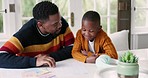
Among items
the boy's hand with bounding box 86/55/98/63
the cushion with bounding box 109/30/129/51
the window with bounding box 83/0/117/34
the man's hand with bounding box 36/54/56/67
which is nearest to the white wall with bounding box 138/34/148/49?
the window with bounding box 83/0/117/34

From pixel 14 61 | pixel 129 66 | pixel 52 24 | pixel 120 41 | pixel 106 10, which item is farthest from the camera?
pixel 106 10

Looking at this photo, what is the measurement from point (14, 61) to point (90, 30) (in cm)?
56

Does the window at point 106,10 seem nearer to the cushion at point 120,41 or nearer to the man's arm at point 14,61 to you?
the cushion at point 120,41

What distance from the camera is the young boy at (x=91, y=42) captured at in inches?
67.3

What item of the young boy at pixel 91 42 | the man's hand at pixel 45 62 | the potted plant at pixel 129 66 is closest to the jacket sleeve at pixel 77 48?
the young boy at pixel 91 42

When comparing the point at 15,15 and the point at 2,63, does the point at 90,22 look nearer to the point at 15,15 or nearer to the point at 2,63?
the point at 2,63

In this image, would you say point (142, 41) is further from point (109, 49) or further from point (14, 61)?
point (14, 61)

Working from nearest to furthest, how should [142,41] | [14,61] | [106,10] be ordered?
1. [14,61]
2. [106,10]
3. [142,41]

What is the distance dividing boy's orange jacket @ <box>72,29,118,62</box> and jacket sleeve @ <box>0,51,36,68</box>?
34 centimetres

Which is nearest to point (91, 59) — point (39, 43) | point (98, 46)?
point (98, 46)

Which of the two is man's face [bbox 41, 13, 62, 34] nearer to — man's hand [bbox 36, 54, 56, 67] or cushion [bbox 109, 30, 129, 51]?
man's hand [bbox 36, 54, 56, 67]

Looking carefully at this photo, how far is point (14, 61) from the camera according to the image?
155cm

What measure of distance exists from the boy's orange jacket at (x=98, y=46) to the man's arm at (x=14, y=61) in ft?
1.12

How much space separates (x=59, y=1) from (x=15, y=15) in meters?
0.59
